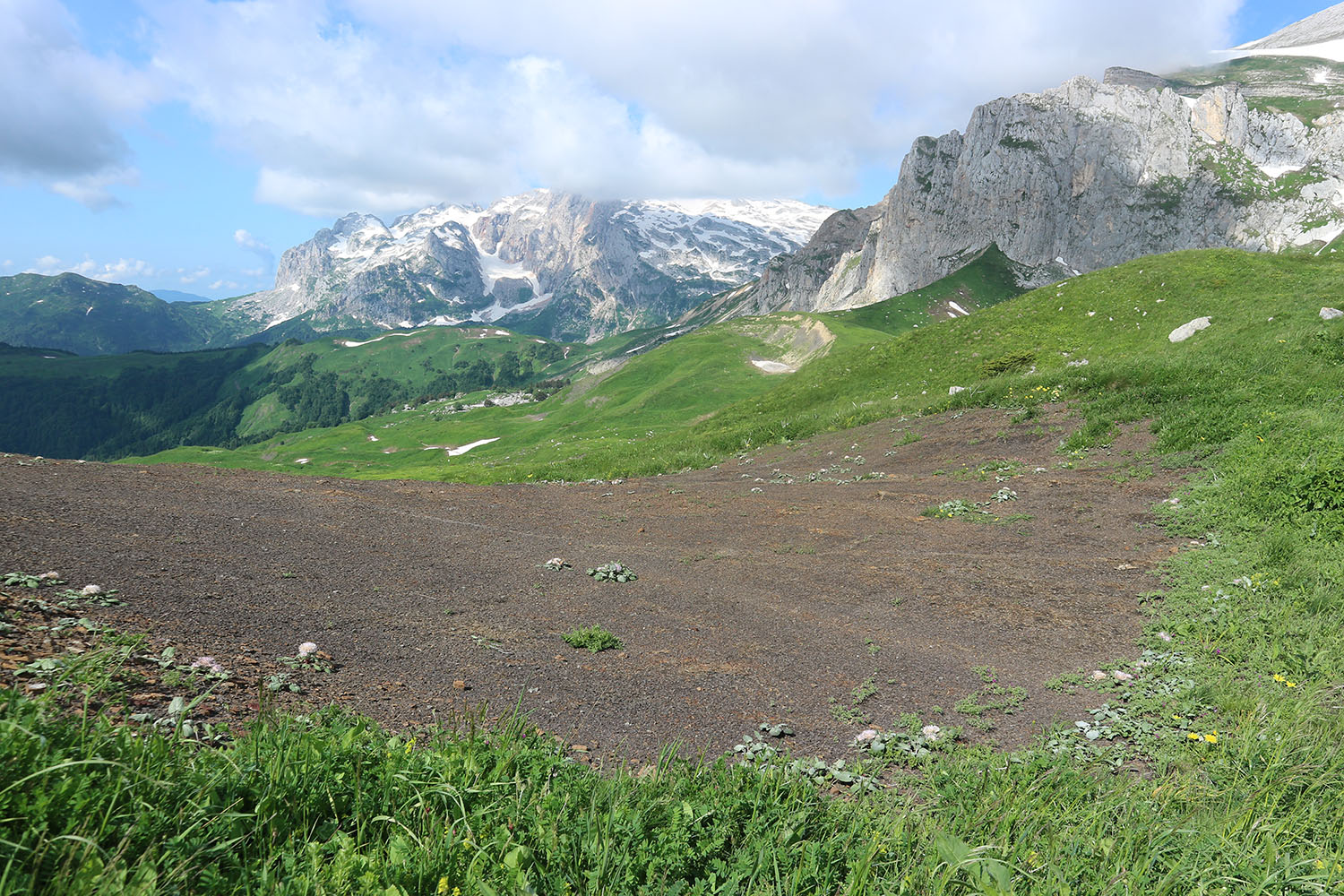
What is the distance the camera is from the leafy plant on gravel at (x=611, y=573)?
46.4 ft

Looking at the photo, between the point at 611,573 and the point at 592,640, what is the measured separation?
405cm

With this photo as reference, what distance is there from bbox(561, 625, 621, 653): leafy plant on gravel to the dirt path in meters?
0.18

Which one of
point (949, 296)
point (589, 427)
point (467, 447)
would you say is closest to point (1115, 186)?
Result: point (949, 296)

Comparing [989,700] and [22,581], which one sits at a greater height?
[22,581]

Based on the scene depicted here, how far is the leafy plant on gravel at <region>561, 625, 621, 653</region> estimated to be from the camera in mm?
10133

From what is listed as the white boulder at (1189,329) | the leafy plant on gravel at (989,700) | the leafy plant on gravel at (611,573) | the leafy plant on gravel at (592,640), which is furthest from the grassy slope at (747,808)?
the white boulder at (1189,329)

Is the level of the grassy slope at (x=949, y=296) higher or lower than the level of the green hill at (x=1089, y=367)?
higher

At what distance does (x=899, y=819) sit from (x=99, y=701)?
6.90 metres

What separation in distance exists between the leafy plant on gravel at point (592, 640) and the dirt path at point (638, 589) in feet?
0.58

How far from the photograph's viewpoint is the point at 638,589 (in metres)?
13.7

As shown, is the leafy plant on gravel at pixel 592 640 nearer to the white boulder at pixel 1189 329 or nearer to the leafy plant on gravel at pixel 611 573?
the leafy plant on gravel at pixel 611 573

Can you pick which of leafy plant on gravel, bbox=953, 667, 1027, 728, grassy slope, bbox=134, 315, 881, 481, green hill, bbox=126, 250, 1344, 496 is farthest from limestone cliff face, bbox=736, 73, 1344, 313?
leafy plant on gravel, bbox=953, 667, 1027, 728

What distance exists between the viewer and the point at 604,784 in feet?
15.4

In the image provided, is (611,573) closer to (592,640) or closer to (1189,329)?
(592,640)
